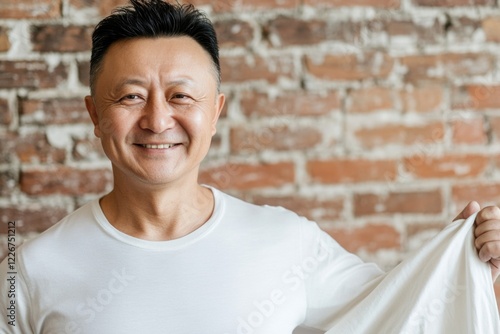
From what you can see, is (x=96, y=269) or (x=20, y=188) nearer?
(x=96, y=269)

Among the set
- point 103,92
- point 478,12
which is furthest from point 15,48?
point 478,12

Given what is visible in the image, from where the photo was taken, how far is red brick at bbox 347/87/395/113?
4.61 ft

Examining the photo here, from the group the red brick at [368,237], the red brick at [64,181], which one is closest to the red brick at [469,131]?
the red brick at [368,237]

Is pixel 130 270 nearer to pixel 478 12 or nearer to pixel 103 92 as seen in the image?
pixel 103 92

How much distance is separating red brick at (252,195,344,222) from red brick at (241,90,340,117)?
7.0 inches

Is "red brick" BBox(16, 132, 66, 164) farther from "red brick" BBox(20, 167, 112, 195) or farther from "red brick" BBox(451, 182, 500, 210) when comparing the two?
"red brick" BBox(451, 182, 500, 210)

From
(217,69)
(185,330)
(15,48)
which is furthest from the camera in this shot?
(15,48)

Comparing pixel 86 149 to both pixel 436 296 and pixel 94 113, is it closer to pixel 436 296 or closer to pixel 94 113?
pixel 94 113

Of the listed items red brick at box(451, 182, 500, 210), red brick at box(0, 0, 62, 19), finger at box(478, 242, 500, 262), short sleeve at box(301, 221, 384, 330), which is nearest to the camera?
finger at box(478, 242, 500, 262)

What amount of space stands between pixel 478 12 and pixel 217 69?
0.66 meters

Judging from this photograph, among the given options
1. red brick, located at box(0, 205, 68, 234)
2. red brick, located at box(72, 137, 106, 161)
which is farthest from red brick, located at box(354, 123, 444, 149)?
red brick, located at box(0, 205, 68, 234)

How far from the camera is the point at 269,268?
1.06m

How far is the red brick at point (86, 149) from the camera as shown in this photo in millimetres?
1364

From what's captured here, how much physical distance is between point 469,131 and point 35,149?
0.92 meters
